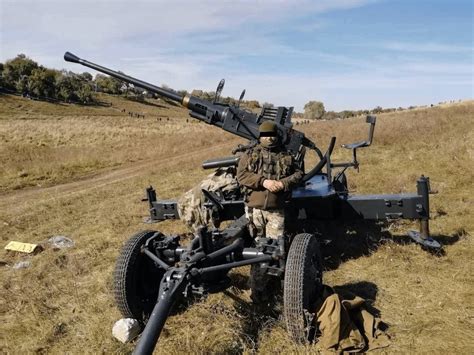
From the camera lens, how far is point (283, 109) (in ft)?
20.7

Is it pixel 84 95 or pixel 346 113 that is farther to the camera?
pixel 84 95

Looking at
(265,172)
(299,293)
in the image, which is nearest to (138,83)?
(265,172)

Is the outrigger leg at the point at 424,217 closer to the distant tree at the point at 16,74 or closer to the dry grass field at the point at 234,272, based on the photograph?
the dry grass field at the point at 234,272

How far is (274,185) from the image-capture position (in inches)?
169

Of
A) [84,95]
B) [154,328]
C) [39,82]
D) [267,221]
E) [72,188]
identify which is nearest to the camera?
[154,328]

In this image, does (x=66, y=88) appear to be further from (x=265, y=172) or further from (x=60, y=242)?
(x=265, y=172)

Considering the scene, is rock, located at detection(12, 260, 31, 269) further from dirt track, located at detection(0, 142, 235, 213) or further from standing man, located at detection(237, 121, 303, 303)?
dirt track, located at detection(0, 142, 235, 213)

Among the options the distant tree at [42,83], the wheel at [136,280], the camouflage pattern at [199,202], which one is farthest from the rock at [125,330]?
the distant tree at [42,83]

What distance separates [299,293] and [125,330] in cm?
161

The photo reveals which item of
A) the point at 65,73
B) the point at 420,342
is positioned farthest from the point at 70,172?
the point at 65,73

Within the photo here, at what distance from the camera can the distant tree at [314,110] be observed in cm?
5478

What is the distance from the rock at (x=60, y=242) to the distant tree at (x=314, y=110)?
48.5 metres

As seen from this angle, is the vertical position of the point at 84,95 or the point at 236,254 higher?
the point at 84,95

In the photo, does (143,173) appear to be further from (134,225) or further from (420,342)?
(420,342)
